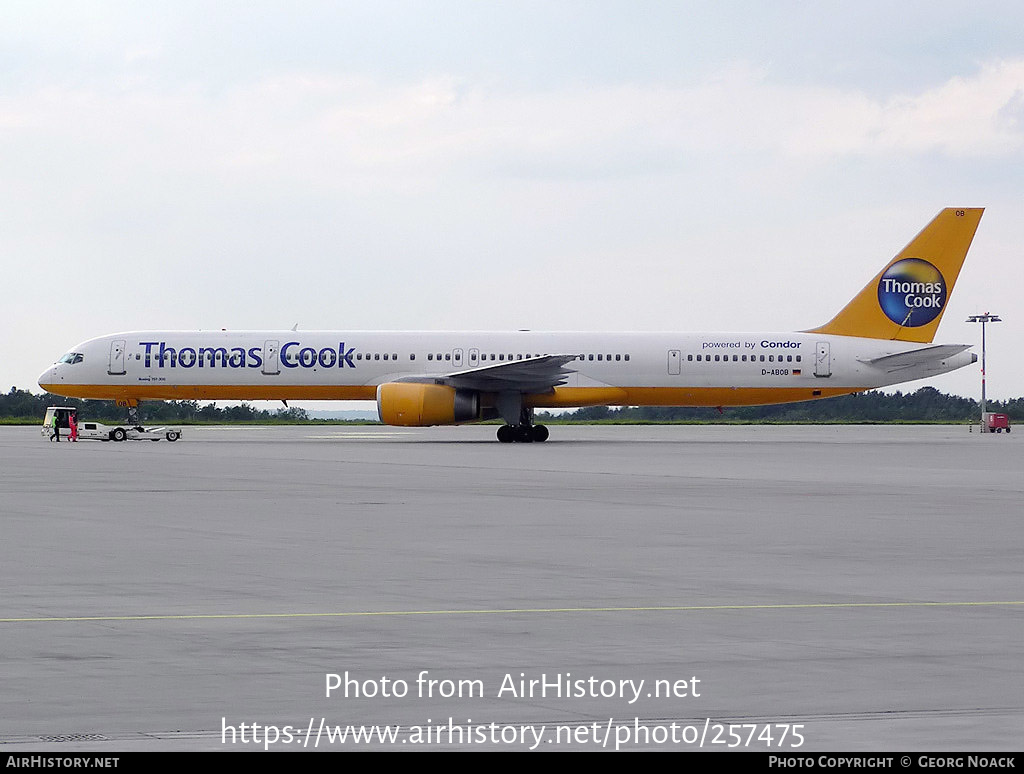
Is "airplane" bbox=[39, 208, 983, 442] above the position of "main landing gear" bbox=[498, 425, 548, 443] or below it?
above

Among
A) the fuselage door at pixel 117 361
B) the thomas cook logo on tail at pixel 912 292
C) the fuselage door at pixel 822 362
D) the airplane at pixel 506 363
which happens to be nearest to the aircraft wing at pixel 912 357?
the airplane at pixel 506 363

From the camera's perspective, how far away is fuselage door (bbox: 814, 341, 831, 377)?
59.8m

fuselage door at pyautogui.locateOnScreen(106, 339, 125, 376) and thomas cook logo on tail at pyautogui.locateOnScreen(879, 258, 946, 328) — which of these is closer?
fuselage door at pyautogui.locateOnScreen(106, 339, 125, 376)

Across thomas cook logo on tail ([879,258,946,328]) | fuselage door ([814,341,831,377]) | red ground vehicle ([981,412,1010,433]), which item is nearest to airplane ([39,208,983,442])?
fuselage door ([814,341,831,377])

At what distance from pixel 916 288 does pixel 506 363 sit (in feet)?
56.2

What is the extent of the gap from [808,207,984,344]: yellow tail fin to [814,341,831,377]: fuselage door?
1.76 metres

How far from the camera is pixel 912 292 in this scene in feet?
205

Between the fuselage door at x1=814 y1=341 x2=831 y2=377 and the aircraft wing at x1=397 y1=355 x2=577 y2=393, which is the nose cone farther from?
the fuselage door at x1=814 y1=341 x2=831 y2=377

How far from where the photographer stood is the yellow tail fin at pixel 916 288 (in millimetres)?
61844

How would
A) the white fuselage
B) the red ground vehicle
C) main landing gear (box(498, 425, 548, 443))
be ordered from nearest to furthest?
main landing gear (box(498, 425, 548, 443)), the white fuselage, the red ground vehicle

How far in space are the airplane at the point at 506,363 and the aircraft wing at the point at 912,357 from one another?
49mm

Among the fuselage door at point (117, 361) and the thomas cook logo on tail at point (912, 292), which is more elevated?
the thomas cook logo on tail at point (912, 292)

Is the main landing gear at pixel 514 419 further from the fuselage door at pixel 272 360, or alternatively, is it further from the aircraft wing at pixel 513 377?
the fuselage door at pixel 272 360

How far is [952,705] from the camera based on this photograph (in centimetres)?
893
